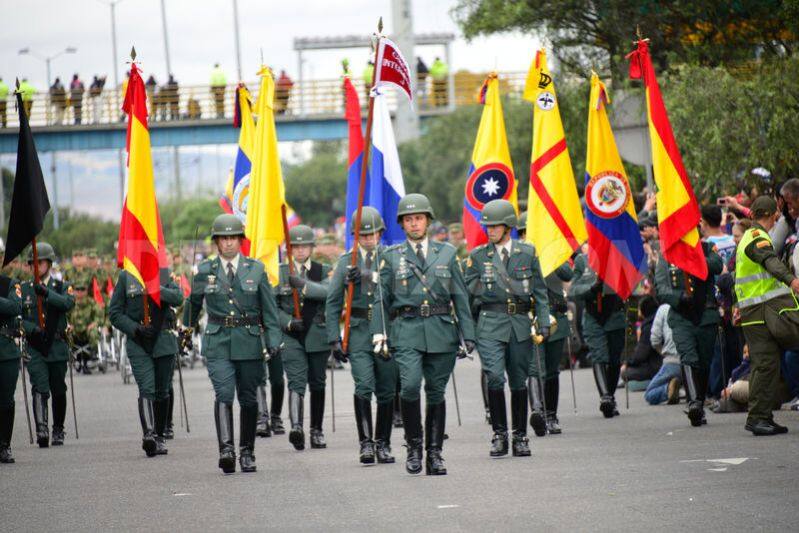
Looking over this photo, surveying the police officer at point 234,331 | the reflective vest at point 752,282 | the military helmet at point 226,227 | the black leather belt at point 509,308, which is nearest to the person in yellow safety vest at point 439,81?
the reflective vest at point 752,282

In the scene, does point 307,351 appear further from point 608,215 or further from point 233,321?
point 608,215

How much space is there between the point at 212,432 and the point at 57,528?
6.92 meters

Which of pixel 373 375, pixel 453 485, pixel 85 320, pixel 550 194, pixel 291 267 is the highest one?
pixel 550 194

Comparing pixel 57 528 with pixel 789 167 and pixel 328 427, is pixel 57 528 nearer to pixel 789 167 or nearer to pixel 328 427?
pixel 328 427

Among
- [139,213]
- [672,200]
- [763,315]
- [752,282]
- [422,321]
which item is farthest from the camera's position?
[672,200]

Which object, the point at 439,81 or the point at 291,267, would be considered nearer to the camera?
the point at 291,267

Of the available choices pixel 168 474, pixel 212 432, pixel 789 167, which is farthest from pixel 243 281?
pixel 789 167

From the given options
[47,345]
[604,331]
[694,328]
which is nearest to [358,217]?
[694,328]

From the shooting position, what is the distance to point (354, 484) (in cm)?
1139

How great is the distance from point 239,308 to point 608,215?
18.3ft

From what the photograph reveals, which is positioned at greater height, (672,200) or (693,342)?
(672,200)

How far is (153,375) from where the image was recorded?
14.4 m

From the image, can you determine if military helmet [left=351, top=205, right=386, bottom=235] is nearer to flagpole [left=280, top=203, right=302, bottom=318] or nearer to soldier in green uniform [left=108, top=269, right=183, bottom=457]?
flagpole [left=280, top=203, right=302, bottom=318]

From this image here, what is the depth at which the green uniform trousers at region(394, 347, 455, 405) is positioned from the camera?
11664 millimetres
